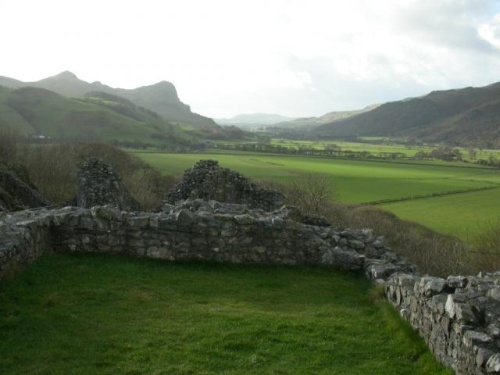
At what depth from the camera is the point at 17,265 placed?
11.3 m

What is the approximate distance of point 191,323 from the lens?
960 centimetres

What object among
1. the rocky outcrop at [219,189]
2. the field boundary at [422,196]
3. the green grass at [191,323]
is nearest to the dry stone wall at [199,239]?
the green grass at [191,323]

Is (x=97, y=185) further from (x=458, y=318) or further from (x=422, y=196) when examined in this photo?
(x=422, y=196)

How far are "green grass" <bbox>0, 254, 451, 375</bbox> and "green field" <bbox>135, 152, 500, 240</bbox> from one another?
37.8 metres

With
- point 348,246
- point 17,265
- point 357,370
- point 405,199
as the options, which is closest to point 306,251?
point 348,246

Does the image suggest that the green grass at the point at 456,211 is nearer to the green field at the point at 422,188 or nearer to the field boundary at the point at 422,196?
the green field at the point at 422,188

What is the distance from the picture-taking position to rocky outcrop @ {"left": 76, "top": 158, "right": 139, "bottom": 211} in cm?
2194

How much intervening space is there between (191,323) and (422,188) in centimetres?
7614

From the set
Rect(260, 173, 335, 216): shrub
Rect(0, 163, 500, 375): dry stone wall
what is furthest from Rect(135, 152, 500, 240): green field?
Rect(0, 163, 500, 375): dry stone wall

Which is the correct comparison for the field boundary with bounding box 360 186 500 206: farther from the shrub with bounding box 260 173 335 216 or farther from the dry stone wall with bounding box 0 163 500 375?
the dry stone wall with bounding box 0 163 500 375

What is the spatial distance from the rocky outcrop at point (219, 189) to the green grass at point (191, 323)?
30.8ft

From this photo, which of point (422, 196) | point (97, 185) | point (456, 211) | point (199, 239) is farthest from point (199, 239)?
point (422, 196)

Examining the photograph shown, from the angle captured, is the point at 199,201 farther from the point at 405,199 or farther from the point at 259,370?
the point at 405,199

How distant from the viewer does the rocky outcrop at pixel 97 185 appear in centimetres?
2194
